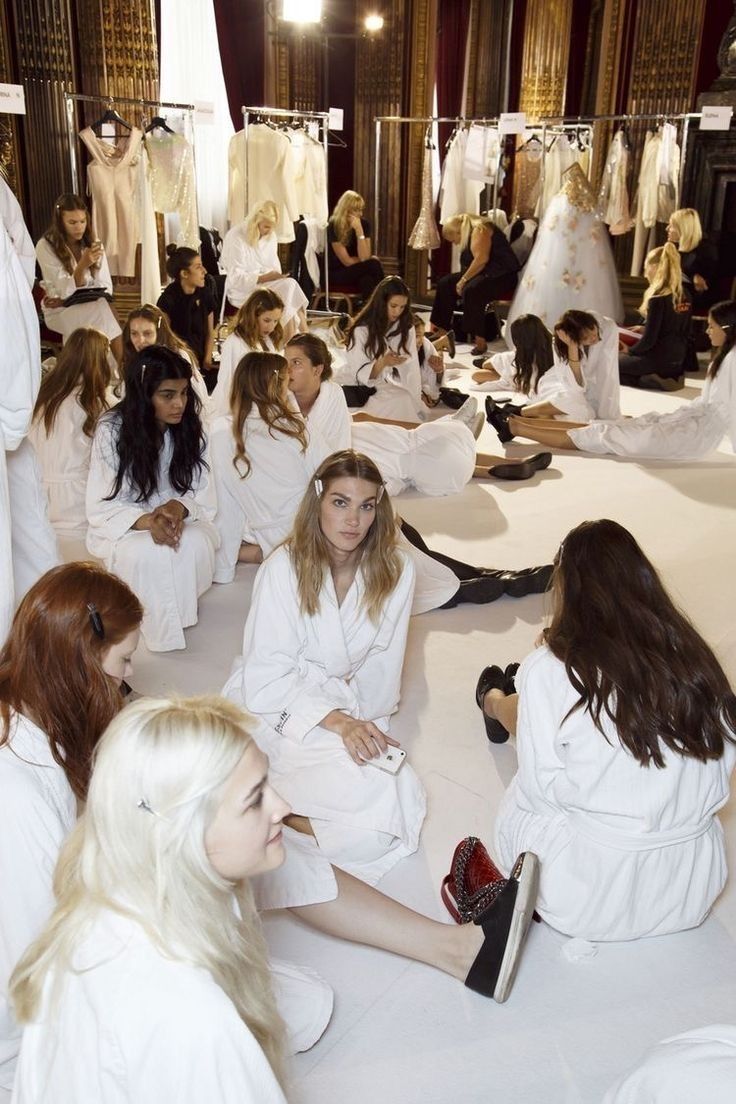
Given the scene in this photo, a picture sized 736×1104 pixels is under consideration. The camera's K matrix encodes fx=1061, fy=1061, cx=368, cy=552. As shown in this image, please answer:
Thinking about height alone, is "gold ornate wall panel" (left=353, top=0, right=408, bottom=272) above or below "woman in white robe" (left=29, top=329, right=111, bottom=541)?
above

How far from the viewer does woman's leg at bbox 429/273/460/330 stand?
9.41 m

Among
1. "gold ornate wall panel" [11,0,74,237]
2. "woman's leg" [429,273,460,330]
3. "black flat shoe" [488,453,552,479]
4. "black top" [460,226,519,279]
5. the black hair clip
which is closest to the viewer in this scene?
the black hair clip

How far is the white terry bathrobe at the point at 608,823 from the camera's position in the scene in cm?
215

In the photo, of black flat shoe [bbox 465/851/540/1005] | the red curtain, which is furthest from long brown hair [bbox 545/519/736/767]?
the red curtain

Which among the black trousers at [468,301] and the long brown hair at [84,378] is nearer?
the long brown hair at [84,378]

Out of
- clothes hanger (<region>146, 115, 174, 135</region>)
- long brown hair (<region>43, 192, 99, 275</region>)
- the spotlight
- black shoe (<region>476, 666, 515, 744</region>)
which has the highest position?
the spotlight

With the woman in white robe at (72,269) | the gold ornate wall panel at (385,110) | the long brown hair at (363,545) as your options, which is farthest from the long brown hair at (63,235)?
the gold ornate wall panel at (385,110)

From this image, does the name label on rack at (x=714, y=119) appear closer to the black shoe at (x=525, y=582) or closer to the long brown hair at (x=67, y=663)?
the black shoe at (x=525, y=582)

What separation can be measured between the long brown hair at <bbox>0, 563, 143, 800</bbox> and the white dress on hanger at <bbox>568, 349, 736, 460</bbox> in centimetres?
472

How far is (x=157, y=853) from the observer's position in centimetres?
121

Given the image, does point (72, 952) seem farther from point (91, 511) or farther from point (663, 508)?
point (663, 508)

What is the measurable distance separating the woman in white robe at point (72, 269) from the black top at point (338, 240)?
130 inches

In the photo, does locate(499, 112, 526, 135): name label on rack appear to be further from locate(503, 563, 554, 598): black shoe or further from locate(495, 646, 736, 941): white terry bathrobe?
locate(495, 646, 736, 941): white terry bathrobe

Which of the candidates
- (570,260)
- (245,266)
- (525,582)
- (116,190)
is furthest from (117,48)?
(525,582)
